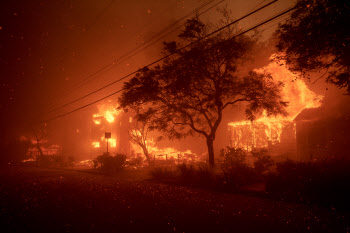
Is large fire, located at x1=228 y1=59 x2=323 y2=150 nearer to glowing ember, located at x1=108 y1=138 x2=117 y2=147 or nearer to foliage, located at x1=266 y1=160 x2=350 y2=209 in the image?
foliage, located at x1=266 y1=160 x2=350 y2=209

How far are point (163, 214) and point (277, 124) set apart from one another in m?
31.3

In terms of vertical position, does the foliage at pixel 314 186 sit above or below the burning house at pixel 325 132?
below

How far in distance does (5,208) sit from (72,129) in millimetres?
60859

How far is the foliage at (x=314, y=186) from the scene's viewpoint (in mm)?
8406

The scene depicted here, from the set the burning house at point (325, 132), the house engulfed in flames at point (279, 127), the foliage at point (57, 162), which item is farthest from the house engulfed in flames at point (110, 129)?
the burning house at point (325, 132)

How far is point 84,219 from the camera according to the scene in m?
7.32

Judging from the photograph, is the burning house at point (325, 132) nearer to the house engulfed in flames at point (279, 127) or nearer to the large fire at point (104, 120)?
the house engulfed in flames at point (279, 127)

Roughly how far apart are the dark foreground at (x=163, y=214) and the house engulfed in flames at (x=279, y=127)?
23.9m

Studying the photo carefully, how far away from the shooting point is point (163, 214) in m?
7.74

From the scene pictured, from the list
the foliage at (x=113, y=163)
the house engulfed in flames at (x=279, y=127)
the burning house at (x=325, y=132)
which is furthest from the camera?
the house engulfed in flames at (x=279, y=127)

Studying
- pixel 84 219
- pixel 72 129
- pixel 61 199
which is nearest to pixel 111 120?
pixel 72 129

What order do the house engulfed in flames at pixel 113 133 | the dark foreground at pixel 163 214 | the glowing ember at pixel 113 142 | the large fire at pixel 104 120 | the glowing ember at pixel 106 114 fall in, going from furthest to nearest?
the glowing ember at pixel 106 114 < the large fire at pixel 104 120 < the glowing ember at pixel 113 142 < the house engulfed in flames at pixel 113 133 < the dark foreground at pixel 163 214

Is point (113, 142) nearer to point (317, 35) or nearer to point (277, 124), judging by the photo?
point (277, 124)

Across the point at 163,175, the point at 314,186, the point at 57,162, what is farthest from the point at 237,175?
the point at 57,162
